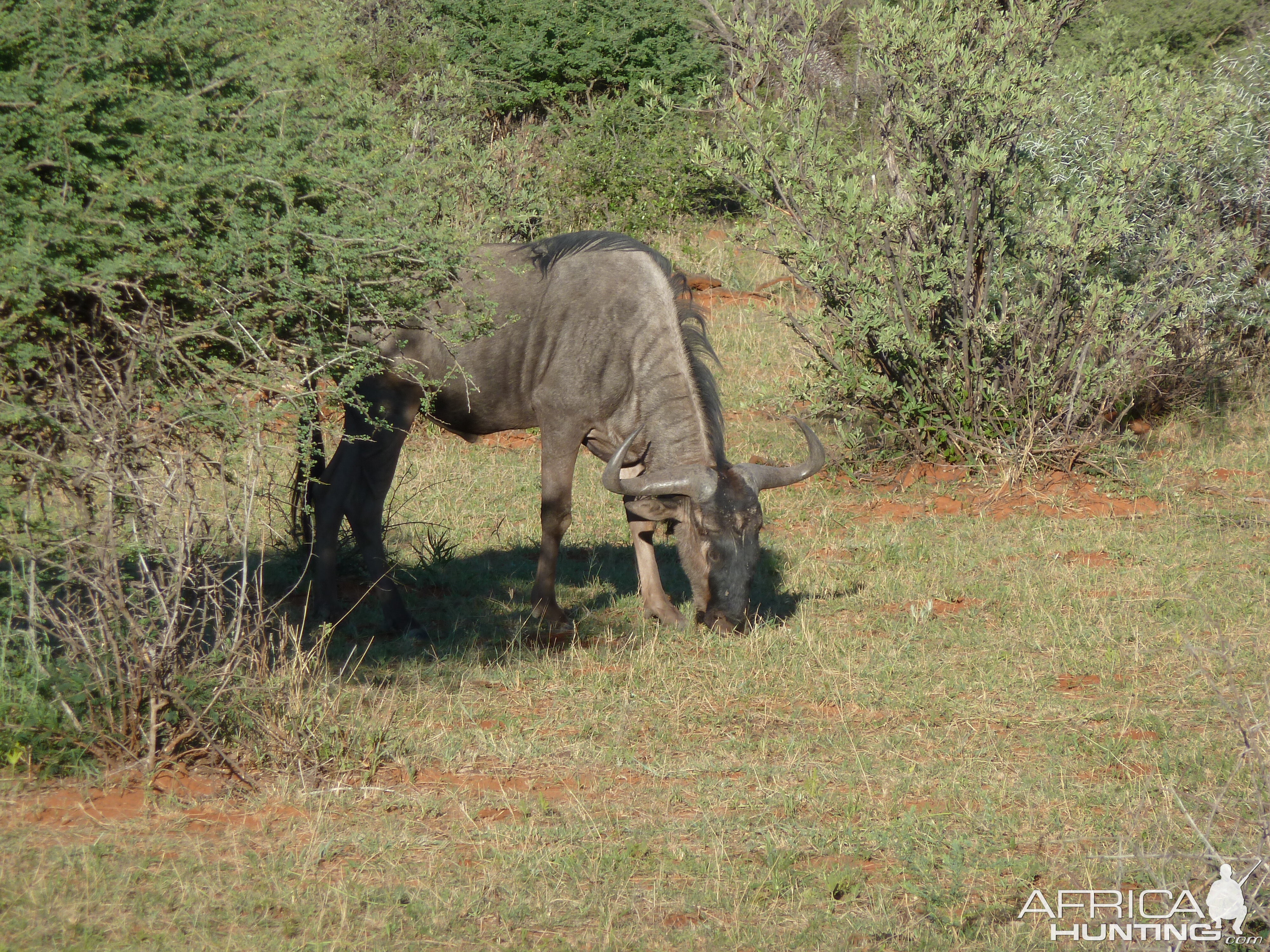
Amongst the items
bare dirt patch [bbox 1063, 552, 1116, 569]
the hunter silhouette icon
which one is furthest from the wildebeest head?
the hunter silhouette icon

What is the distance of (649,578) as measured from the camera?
7344 millimetres

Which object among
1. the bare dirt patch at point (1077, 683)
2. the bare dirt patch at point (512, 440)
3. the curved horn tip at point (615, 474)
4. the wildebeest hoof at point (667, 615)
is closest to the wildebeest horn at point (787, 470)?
the curved horn tip at point (615, 474)

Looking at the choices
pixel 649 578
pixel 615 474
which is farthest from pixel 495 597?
pixel 615 474

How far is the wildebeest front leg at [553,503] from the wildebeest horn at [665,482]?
67 centimetres

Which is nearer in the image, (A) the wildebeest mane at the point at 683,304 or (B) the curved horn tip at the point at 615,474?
(B) the curved horn tip at the point at 615,474

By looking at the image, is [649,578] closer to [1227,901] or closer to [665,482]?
[665,482]

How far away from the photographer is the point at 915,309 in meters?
9.17

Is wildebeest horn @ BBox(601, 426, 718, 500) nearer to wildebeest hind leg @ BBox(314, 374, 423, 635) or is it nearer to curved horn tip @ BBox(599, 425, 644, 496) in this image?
curved horn tip @ BBox(599, 425, 644, 496)

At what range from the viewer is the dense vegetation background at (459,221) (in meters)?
4.39

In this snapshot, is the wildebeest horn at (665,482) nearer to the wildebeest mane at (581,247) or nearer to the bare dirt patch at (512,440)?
the wildebeest mane at (581,247)

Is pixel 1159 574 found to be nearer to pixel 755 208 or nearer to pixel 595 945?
pixel 755 208

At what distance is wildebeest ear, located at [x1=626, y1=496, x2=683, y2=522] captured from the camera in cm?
673

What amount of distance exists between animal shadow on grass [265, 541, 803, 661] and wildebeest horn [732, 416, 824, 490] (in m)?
0.69

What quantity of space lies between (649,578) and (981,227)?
170 inches
